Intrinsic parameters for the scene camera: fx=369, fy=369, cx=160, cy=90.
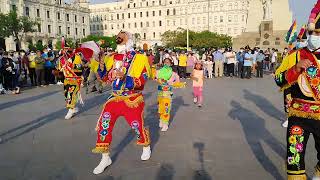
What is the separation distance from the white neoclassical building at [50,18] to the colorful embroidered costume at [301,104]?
71.0 m

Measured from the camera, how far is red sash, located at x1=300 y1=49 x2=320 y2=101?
3.58 m

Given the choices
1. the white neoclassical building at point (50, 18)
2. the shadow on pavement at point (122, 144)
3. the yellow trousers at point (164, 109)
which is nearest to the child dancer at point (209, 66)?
the yellow trousers at point (164, 109)

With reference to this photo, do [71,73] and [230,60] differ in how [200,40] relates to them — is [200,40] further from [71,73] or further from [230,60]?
[71,73]

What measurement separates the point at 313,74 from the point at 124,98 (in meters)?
2.57

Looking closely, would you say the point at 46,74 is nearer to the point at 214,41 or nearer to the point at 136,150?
the point at 136,150

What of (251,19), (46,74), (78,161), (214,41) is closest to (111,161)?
(78,161)

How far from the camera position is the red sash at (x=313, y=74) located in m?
3.58

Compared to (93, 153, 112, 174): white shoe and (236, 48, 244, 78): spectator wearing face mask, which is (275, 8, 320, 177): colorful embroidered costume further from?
(236, 48, 244, 78): spectator wearing face mask

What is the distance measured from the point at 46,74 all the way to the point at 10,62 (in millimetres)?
2916

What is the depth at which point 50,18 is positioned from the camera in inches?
3268

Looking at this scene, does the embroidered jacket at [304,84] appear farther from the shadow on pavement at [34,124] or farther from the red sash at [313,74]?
the shadow on pavement at [34,124]

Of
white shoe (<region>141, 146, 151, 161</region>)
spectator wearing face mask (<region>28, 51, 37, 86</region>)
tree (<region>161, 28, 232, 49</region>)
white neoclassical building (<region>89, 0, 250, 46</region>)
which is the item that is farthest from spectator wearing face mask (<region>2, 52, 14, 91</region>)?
white neoclassical building (<region>89, 0, 250, 46</region>)

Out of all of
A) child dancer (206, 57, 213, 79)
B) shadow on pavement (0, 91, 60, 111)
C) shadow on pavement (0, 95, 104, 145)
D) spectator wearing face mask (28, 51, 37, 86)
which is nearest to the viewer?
shadow on pavement (0, 95, 104, 145)

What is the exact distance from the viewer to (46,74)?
19.0 meters
